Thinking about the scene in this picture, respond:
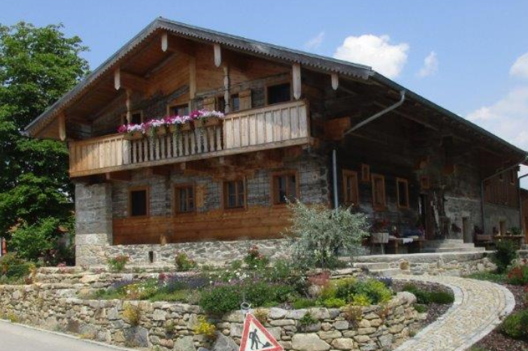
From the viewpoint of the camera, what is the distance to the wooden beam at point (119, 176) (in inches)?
875

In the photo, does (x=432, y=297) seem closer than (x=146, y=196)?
Yes

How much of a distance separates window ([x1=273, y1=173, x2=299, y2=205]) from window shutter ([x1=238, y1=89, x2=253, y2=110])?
2440mm

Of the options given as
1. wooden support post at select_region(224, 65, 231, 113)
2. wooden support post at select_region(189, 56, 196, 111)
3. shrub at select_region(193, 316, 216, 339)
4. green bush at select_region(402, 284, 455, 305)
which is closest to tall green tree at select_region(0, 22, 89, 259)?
wooden support post at select_region(189, 56, 196, 111)

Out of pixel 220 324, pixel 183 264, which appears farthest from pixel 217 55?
pixel 220 324

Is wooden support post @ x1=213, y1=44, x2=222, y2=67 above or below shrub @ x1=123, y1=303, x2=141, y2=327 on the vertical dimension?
above

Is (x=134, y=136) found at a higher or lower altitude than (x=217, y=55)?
lower

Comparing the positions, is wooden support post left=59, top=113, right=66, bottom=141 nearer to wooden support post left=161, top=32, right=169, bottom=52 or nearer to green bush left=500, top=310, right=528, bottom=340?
wooden support post left=161, top=32, right=169, bottom=52

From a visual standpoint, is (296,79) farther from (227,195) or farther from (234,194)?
(227,195)

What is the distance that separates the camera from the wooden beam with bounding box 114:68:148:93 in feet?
71.4

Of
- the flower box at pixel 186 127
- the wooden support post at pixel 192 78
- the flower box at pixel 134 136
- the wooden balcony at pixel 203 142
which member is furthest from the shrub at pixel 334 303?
the wooden support post at pixel 192 78

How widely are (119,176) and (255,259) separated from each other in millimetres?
7256

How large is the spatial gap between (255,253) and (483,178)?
16.1 metres

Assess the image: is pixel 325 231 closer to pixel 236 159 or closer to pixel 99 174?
pixel 236 159

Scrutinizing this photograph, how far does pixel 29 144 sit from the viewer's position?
90.8 feet
